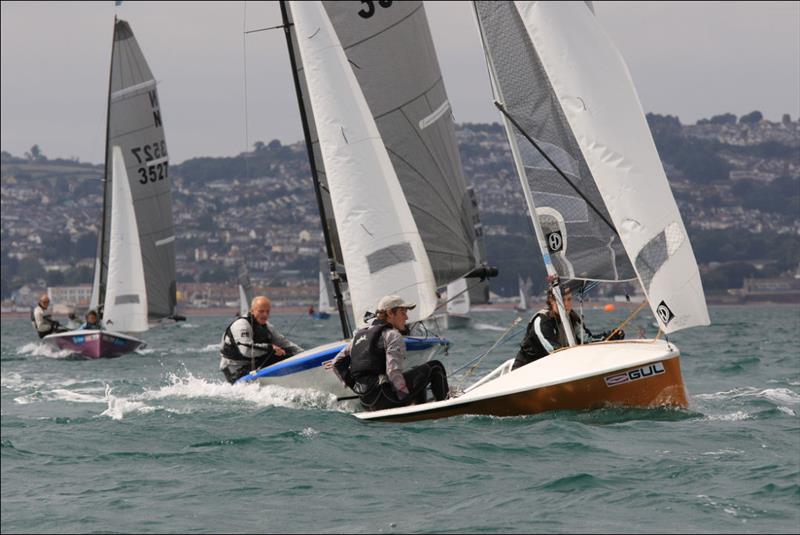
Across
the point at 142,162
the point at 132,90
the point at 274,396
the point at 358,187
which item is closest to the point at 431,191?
the point at 358,187

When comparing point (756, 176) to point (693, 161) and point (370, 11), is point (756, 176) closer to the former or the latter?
point (693, 161)

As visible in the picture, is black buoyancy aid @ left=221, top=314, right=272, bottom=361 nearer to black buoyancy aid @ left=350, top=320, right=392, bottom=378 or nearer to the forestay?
black buoyancy aid @ left=350, top=320, right=392, bottom=378

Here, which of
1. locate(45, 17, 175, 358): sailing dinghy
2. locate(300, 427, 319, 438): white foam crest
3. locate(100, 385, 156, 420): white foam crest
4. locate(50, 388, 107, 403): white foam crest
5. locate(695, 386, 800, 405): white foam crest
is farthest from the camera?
locate(45, 17, 175, 358): sailing dinghy

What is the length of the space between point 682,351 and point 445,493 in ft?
48.8

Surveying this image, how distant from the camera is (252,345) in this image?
39.3ft

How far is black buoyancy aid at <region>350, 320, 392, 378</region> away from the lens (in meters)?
9.65

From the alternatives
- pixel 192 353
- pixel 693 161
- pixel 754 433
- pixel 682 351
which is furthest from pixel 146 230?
pixel 693 161

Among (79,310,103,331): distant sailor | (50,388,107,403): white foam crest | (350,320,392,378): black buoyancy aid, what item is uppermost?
(79,310,103,331): distant sailor

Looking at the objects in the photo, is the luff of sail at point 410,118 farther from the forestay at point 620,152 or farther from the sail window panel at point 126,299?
the sail window panel at point 126,299

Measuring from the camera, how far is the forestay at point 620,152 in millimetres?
9422

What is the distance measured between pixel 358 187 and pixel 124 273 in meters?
13.6

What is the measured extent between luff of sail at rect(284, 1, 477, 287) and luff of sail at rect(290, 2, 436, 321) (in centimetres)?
93

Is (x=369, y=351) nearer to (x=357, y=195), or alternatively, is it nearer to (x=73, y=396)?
(x=357, y=195)

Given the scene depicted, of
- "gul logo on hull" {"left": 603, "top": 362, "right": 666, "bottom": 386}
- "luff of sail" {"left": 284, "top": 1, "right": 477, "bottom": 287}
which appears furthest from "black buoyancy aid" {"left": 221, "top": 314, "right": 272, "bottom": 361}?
"gul logo on hull" {"left": 603, "top": 362, "right": 666, "bottom": 386}
